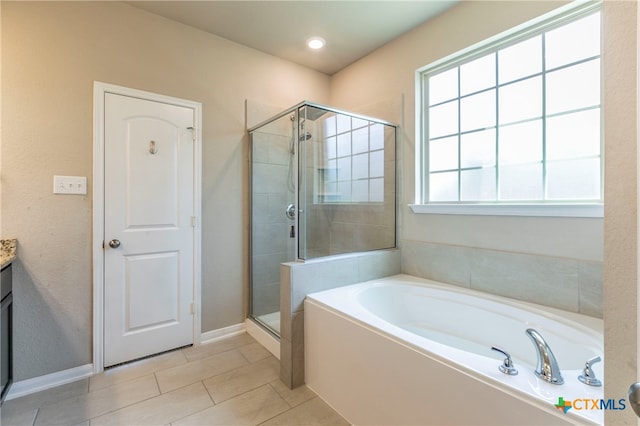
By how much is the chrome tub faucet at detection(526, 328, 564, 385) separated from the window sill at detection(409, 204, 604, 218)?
0.91 m

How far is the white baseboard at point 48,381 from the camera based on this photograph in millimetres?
1725

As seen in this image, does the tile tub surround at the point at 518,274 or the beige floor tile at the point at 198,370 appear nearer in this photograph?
the tile tub surround at the point at 518,274

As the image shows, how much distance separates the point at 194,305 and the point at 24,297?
103 centimetres

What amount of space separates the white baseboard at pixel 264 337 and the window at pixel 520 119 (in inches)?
67.5

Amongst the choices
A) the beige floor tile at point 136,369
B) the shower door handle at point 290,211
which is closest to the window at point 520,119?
the shower door handle at point 290,211

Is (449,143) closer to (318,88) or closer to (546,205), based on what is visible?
(546,205)

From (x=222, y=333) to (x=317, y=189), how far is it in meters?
1.54

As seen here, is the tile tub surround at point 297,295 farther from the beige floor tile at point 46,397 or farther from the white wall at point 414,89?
the beige floor tile at point 46,397

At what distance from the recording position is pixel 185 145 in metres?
2.32

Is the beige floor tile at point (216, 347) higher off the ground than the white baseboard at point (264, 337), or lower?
lower

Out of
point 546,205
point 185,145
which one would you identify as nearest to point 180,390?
point 185,145

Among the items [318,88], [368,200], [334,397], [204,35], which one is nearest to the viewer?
[334,397]

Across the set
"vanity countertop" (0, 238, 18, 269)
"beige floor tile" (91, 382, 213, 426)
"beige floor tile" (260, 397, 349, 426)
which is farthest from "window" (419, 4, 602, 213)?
"vanity countertop" (0, 238, 18, 269)

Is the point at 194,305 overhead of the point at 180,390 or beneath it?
overhead
